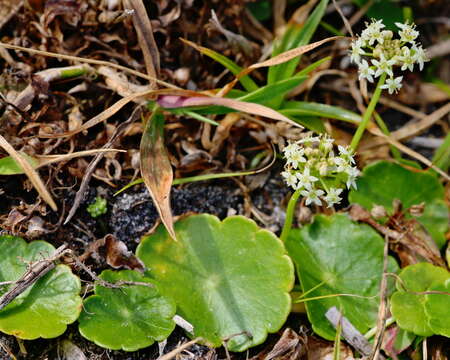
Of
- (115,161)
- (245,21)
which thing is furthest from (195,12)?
(115,161)

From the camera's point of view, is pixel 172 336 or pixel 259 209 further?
pixel 259 209

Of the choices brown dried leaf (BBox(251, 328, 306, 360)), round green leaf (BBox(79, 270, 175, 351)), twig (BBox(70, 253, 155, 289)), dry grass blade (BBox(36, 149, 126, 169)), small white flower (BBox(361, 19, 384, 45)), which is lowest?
brown dried leaf (BBox(251, 328, 306, 360))

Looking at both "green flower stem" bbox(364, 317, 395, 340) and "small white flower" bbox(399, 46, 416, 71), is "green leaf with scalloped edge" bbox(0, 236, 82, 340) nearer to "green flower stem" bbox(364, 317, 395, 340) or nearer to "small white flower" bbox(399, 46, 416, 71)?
"green flower stem" bbox(364, 317, 395, 340)

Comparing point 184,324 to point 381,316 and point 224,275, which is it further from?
point 381,316

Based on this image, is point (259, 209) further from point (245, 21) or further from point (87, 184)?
point (245, 21)

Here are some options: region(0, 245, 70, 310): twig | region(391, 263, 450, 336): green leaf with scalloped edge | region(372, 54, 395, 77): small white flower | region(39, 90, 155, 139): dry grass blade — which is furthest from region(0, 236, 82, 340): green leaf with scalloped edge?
region(372, 54, 395, 77): small white flower

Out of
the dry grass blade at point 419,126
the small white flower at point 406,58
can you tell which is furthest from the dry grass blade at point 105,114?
the dry grass blade at point 419,126
